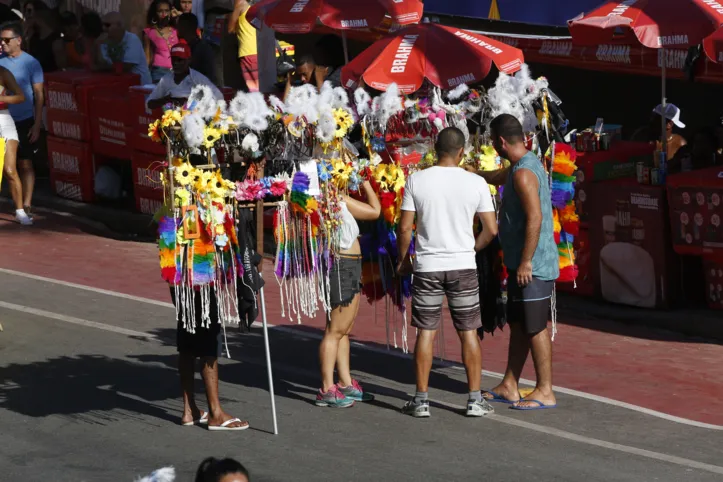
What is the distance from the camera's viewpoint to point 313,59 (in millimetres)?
12805

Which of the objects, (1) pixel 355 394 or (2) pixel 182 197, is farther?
(1) pixel 355 394

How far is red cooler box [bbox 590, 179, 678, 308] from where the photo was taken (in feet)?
38.4

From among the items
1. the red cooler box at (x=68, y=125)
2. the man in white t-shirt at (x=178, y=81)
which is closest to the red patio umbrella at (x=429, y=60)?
the man in white t-shirt at (x=178, y=81)

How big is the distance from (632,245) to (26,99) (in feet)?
25.9

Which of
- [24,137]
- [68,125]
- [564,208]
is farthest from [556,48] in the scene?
[68,125]

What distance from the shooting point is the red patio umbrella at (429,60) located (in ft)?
36.9

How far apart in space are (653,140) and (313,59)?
3.45m

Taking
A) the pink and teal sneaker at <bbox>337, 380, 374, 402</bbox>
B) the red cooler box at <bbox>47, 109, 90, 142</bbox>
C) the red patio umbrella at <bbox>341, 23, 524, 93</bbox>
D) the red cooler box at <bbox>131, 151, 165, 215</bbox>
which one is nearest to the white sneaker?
the red cooler box at <bbox>131, 151, 165, 215</bbox>

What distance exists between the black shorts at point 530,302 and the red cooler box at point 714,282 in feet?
9.54

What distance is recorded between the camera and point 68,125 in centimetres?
1756

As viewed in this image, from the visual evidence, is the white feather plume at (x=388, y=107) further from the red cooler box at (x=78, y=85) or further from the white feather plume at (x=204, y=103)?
the red cooler box at (x=78, y=85)

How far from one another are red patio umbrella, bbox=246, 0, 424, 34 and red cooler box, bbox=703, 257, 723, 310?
4099mm

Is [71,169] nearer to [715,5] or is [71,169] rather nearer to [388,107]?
[388,107]

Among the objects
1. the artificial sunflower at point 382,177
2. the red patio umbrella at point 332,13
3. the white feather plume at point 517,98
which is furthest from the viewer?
the red patio umbrella at point 332,13
